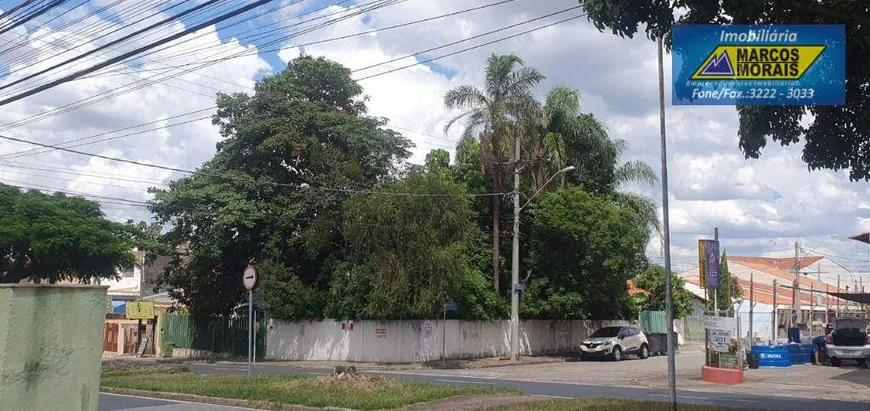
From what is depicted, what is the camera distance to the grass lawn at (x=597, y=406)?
47.3 feet

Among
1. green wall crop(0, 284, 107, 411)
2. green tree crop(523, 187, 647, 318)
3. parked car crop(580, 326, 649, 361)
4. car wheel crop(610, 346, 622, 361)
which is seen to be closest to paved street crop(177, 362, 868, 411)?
parked car crop(580, 326, 649, 361)

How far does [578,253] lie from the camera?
123 feet

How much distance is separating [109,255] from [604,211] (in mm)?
21038

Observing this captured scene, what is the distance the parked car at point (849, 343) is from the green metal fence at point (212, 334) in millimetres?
23605

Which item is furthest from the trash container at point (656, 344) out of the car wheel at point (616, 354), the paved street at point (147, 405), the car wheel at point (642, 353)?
the paved street at point (147, 405)

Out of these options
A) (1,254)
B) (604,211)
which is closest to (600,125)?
(604,211)

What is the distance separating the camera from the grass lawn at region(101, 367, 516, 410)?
637 inches

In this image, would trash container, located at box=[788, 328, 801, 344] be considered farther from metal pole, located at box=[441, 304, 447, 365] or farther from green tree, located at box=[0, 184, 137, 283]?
green tree, located at box=[0, 184, 137, 283]

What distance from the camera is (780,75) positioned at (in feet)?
33.0

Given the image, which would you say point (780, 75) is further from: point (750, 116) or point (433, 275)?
point (433, 275)

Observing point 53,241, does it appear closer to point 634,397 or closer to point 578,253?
point 578,253

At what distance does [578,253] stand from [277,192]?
44.6ft

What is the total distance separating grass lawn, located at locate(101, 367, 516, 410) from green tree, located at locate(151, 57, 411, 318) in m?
14.5

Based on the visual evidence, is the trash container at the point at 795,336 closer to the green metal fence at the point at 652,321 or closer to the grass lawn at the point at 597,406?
the green metal fence at the point at 652,321
